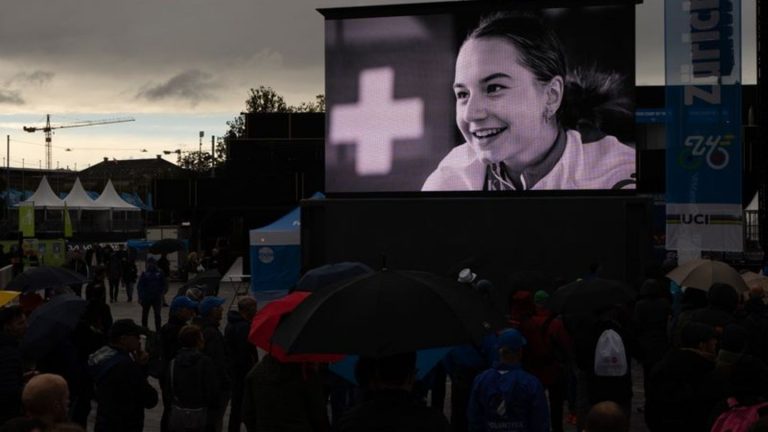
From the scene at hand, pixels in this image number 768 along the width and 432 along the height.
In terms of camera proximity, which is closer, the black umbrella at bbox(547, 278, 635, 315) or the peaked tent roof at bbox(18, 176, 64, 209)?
the black umbrella at bbox(547, 278, 635, 315)

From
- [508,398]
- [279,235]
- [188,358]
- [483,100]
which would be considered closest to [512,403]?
[508,398]

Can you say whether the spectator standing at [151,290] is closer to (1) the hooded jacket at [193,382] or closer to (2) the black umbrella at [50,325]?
(2) the black umbrella at [50,325]

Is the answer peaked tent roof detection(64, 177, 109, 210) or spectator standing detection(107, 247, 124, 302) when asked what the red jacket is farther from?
peaked tent roof detection(64, 177, 109, 210)

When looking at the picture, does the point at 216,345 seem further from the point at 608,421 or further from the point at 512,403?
the point at 608,421

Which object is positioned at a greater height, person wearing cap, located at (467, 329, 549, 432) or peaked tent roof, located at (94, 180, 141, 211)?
peaked tent roof, located at (94, 180, 141, 211)

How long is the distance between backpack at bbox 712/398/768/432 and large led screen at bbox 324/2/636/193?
19.3 metres

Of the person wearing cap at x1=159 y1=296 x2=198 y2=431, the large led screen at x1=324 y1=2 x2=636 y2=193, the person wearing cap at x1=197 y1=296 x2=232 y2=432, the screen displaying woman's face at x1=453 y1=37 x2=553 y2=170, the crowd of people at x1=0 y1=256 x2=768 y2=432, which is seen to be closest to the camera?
the crowd of people at x1=0 y1=256 x2=768 y2=432

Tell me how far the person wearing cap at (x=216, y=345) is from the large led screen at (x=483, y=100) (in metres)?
15.7

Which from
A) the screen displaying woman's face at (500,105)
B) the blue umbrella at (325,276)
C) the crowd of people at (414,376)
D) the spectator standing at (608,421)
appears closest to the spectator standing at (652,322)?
the crowd of people at (414,376)

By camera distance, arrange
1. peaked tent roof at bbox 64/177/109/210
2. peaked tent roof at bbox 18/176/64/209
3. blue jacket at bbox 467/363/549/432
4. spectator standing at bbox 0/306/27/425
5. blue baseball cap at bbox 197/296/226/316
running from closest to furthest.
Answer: blue jacket at bbox 467/363/549/432 < spectator standing at bbox 0/306/27/425 < blue baseball cap at bbox 197/296/226/316 < peaked tent roof at bbox 18/176/64/209 < peaked tent roof at bbox 64/177/109/210

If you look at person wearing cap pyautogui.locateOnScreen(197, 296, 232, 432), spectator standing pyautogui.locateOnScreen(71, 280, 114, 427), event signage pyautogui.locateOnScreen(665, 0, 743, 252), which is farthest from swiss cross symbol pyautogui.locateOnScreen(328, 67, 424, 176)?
person wearing cap pyautogui.locateOnScreen(197, 296, 232, 432)

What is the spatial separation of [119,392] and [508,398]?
3.04 m

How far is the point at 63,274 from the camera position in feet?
50.5

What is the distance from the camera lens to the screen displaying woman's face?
997 inches
